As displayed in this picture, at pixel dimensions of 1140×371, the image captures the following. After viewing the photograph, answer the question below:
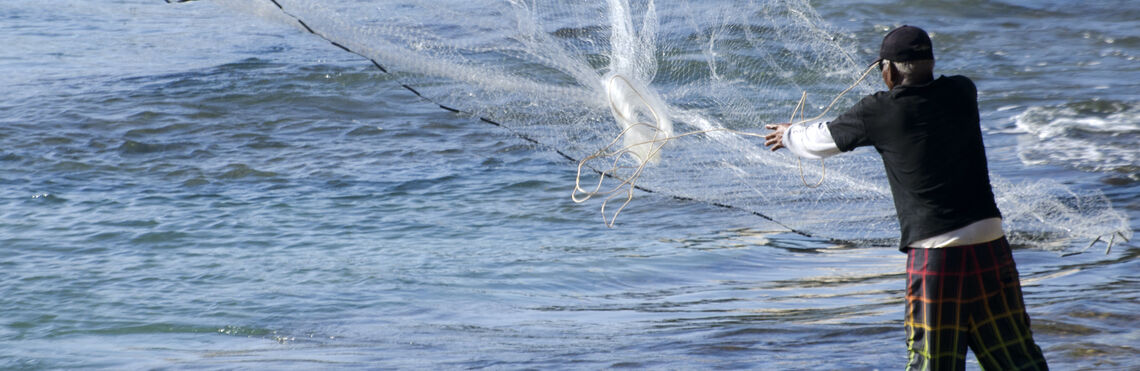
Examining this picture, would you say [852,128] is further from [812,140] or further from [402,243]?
[402,243]

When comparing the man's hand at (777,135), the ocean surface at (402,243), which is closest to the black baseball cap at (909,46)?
the man's hand at (777,135)

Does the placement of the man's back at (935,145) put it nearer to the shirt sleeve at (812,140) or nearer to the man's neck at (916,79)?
the man's neck at (916,79)

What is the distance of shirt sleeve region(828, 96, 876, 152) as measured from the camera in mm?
2920

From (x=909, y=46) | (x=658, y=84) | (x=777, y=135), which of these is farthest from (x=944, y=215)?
(x=658, y=84)

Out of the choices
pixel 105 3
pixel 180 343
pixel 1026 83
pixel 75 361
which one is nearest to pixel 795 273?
pixel 180 343

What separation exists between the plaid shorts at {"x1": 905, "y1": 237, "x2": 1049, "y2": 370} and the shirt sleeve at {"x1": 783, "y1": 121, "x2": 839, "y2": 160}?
0.38 meters

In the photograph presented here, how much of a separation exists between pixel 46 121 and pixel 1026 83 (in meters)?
10.7

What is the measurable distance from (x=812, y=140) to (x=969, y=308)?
25.2 inches

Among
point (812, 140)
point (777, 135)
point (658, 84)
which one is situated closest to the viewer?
point (812, 140)

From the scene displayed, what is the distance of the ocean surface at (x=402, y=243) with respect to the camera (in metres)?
4.78

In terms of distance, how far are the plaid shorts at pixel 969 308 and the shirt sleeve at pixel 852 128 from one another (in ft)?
1.13

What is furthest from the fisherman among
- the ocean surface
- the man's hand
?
the ocean surface

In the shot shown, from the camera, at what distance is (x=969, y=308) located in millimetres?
2885

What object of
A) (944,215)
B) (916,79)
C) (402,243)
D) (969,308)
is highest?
(916,79)
